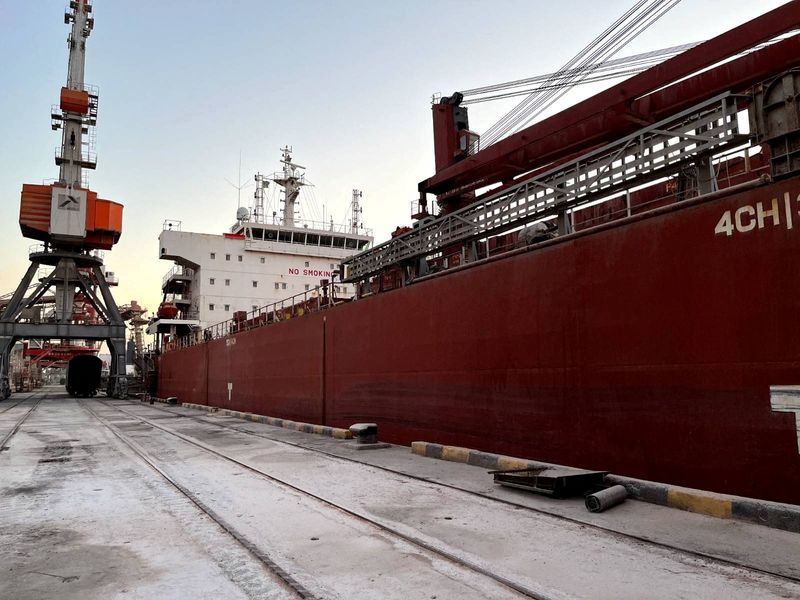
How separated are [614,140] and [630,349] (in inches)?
209

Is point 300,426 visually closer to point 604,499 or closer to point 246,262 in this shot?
point 604,499

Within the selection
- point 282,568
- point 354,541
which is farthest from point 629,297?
point 282,568

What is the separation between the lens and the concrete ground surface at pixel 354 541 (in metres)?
4.07

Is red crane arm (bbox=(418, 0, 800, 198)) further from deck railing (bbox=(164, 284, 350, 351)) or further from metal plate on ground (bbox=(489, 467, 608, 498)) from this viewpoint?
metal plate on ground (bbox=(489, 467, 608, 498))

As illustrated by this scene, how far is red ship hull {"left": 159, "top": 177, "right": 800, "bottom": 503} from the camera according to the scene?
576 cm

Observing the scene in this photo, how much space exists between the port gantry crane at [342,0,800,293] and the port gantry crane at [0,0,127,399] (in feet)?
107

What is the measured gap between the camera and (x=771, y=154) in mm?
6031

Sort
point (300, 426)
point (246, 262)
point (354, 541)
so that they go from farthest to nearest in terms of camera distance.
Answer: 1. point (246, 262)
2. point (300, 426)
3. point (354, 541)

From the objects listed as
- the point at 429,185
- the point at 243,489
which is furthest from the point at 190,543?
the point at 429,185

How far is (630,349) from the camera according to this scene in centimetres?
712

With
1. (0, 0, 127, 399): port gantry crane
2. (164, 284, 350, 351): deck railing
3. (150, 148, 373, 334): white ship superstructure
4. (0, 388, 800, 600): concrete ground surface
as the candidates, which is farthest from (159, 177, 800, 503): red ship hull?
(0, 0, 127, 399): port gantry crane

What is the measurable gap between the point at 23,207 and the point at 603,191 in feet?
137

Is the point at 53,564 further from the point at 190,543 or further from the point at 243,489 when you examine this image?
the point at 243,489

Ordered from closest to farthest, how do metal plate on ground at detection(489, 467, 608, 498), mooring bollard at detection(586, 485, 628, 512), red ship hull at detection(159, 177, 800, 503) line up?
red ship hull at detection(159, 177, 800, 503) < mooring bollard at detection(586, 485, 628, 512) < metal plate on ground at detection(489, 467, 608, 498)
